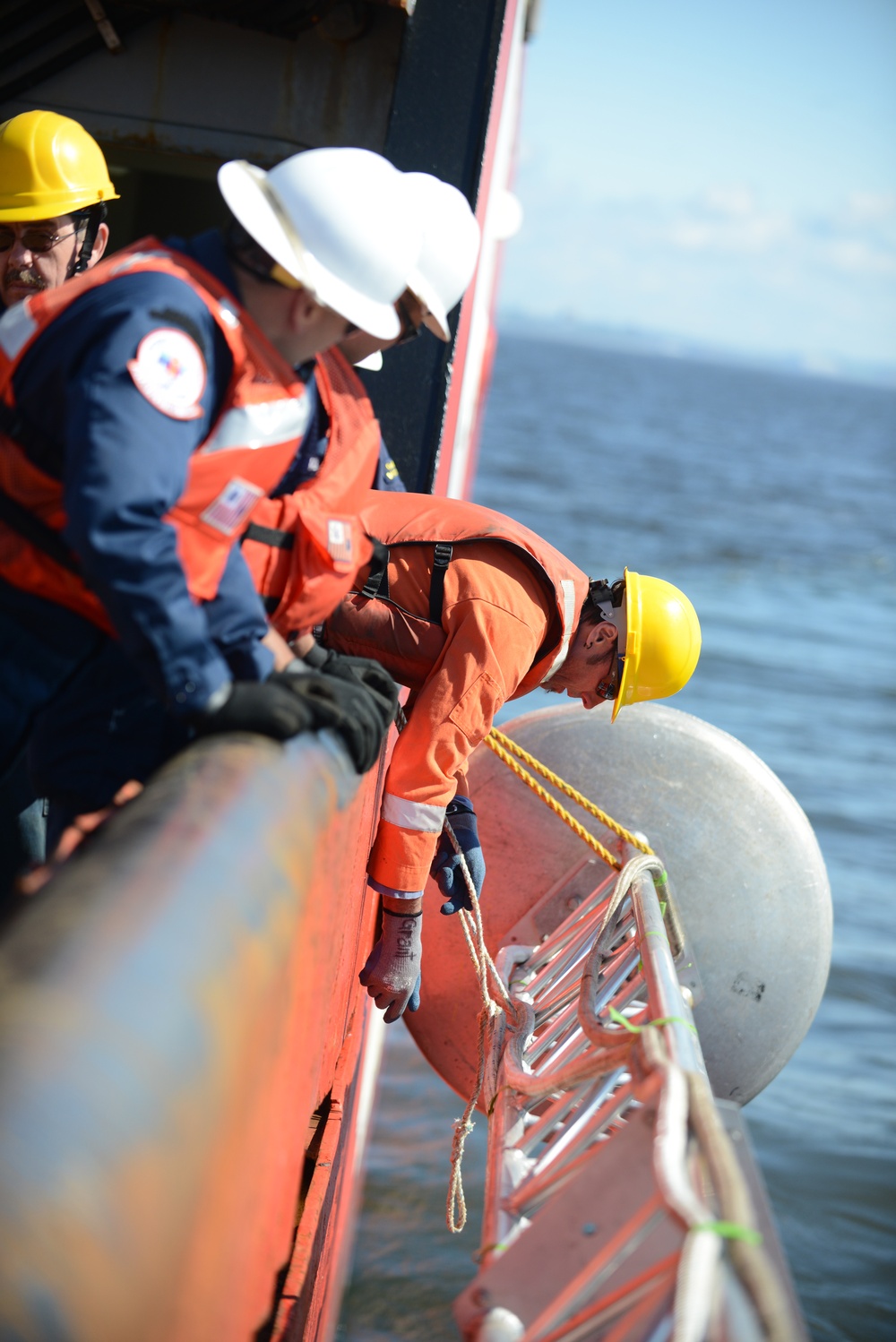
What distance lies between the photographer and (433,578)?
3.62 metres

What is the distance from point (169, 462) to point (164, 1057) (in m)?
1.18

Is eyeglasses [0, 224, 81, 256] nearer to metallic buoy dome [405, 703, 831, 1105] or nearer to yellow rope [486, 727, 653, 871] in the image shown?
yellow rope [486, 727, 653, 871]

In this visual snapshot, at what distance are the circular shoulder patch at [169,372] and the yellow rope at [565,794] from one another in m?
2.39

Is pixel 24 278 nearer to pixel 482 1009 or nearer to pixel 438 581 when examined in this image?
pixel 438 581

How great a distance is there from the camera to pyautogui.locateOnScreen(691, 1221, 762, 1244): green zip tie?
169 centimetres

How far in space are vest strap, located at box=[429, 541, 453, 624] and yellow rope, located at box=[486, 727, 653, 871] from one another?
947 mm

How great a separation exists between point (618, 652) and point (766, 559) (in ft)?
91.5

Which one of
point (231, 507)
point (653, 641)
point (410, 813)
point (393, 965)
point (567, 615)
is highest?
point (231, 507)

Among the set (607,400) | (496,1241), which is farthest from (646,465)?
(496,1241)

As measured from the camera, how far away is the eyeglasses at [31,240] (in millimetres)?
4148

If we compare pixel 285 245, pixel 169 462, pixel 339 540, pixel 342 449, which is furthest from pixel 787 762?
pixel 169 462

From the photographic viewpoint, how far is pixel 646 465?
46.4 metres

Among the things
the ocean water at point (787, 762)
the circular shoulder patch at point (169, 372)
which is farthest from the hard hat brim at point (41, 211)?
the ocean water at point (787, 762)

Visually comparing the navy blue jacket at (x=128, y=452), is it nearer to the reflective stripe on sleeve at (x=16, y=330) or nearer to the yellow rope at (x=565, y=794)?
the reflective stripe on sleeve at (x=16, y=330)
